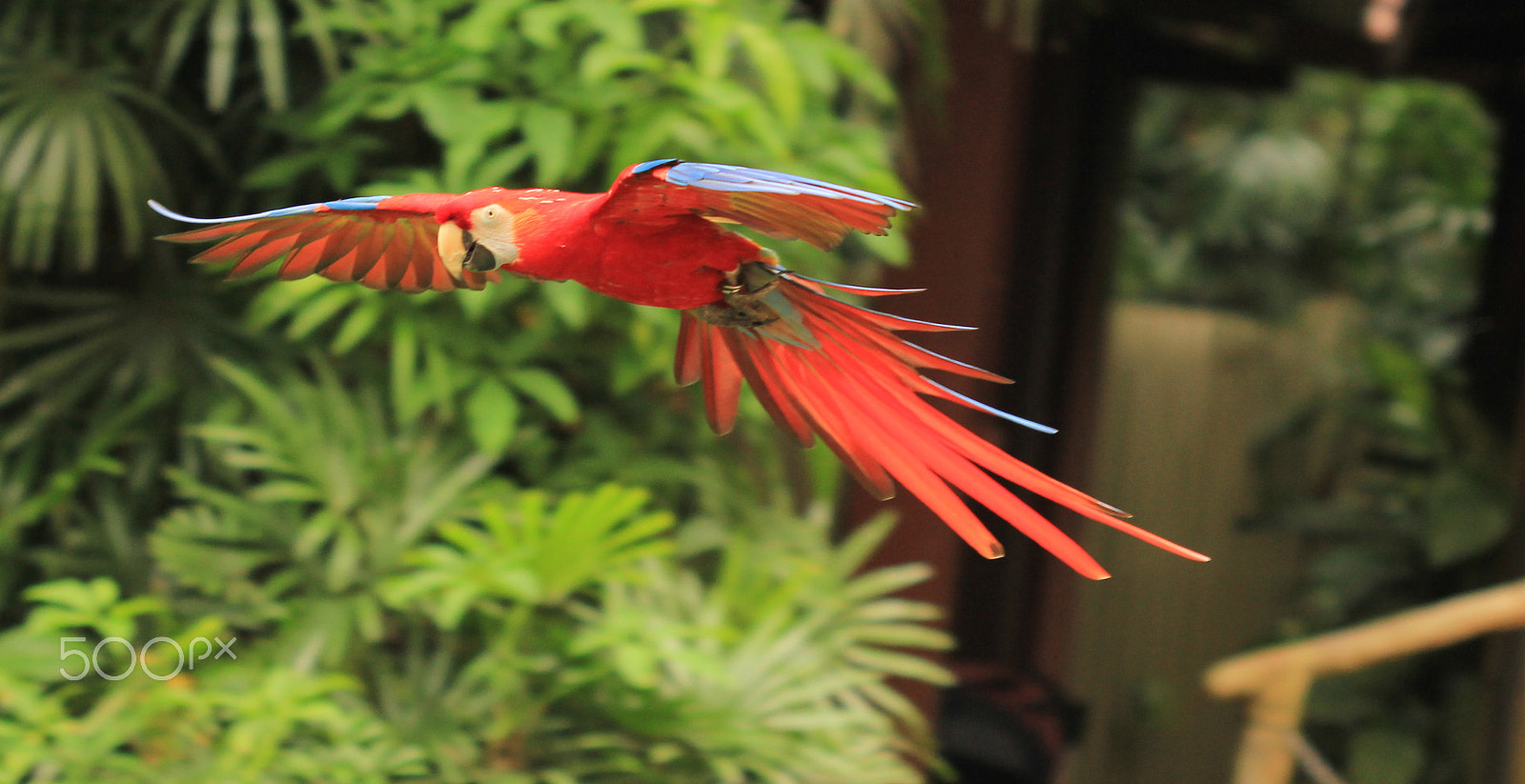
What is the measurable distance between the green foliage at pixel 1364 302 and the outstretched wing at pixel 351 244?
176 cm

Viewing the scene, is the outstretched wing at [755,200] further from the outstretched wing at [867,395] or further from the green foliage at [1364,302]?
the green foliage at [1364,302]

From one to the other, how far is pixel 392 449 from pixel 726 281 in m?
0.96

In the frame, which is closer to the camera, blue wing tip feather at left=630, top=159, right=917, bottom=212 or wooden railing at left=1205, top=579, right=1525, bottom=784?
blue wing tip feather at left=630, top=159, right=917, bottom=212

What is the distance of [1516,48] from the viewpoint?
1908mm

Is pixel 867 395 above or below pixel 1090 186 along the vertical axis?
below

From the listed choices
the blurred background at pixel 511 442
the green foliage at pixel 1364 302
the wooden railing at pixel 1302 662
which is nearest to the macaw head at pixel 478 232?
the blurred background at pixel 511 442

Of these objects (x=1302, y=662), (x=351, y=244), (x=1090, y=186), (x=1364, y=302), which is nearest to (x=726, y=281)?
(x=351, y=244)

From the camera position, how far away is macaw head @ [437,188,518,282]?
1.05 feet

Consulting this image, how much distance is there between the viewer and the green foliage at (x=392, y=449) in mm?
1048

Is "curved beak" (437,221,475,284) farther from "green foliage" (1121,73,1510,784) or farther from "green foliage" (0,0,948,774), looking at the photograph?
"green foliage" (1121,73,1510,784)

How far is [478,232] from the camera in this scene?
0.32 m

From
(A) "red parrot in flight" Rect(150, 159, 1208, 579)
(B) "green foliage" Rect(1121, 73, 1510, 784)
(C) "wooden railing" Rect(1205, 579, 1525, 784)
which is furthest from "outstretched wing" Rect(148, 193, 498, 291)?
(B) "green foliage" Rect(1121, 73, 1510, 784)

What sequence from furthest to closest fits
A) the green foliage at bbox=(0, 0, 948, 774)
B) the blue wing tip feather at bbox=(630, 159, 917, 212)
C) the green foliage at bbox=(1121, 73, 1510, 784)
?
→ 1. the green foliage at bbox=(1121, 73, 1510, 784)
2. the green foliage at bbox=(0, 0, 948, 774)
3. the blue wing tip feather at bbox=(630, 159, 917, 212)

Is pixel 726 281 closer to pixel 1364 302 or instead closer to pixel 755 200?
pixel 755 200
